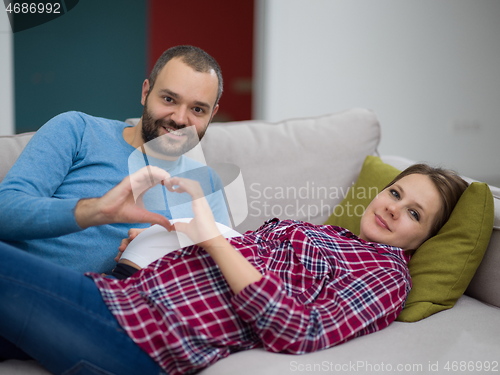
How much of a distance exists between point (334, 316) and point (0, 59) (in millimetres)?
2246

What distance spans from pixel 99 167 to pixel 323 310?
0.73 metres

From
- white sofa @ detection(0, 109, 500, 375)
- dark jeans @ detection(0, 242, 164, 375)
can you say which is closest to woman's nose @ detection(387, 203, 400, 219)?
white sofa @ detection(0, 109, 500, 375)

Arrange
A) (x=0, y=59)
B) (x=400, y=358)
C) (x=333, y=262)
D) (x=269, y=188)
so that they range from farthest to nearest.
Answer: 1. (x=0, y=59)
2. (x=269, y=188)
3. (x=333, y=262)
4. (x=400, y=358)

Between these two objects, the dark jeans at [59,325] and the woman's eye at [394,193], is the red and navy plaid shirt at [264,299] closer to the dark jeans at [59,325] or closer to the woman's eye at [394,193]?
the dark jeans at [59,325]

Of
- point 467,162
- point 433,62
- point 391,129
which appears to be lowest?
point 467,162

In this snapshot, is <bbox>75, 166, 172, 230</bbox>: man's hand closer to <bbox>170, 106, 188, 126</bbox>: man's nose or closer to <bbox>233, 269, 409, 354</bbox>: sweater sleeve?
<bbox>233, 269, 409, 354</bbox>: sweater sleeve

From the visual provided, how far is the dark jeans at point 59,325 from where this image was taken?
1.13 metres

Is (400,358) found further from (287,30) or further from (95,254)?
(287,30)

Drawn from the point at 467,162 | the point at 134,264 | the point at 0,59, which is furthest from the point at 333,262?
the point at 467,162

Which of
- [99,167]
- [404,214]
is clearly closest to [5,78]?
[99,167]

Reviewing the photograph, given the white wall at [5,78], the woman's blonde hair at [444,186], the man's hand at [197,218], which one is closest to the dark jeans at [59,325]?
the man's hand at [197,218]

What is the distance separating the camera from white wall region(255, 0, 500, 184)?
3529mm

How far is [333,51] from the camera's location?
11.9 feet

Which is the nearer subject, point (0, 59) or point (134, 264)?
point (134, 264)
